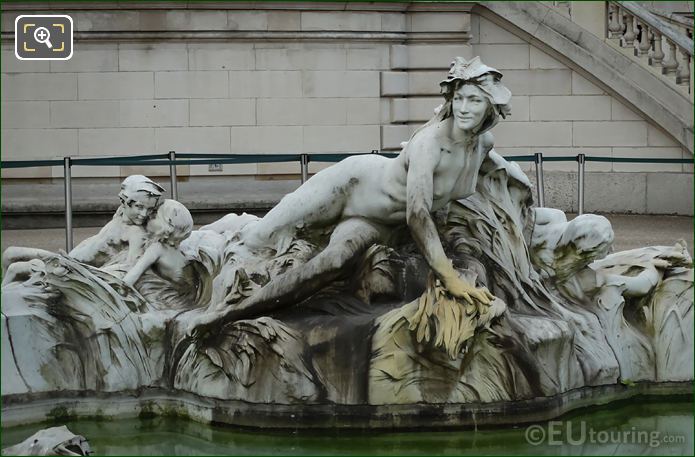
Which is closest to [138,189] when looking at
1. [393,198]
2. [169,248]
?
[169,248]

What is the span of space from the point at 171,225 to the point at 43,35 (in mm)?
9424

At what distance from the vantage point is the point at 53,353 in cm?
904

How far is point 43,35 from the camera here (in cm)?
1827

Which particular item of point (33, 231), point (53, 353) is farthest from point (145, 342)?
point (33, 231)

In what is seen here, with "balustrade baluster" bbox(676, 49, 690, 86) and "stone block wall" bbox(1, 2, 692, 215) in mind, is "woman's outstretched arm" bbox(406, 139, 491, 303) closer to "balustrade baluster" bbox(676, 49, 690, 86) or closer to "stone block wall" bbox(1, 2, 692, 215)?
"stone block wall" bbox(1, 2, 692, 215)

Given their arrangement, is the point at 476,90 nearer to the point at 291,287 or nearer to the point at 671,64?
the point at 291,287

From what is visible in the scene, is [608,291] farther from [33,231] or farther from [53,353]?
[33,231]

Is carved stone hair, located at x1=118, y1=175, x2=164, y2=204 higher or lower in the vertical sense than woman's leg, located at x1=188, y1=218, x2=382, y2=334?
higher

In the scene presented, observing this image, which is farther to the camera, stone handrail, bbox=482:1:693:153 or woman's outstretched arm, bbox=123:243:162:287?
stone handrail, bbox=482:1:693:153

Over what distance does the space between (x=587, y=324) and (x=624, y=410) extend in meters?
0.53

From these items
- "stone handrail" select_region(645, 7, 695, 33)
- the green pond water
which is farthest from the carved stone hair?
"stone handrail" select_region(645, 7, 695, 33)

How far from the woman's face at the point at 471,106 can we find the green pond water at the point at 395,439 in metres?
1.61
